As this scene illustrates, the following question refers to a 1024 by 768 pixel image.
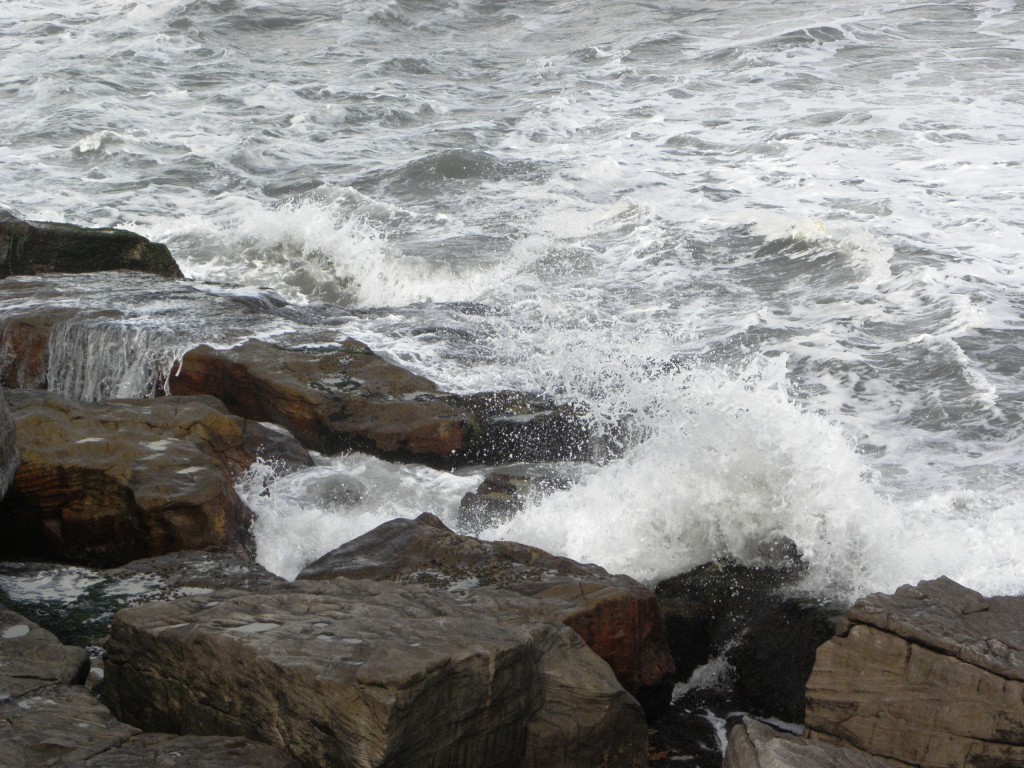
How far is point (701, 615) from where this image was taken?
5.03 meters

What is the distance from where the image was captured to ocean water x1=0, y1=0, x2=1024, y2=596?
19.5 feet

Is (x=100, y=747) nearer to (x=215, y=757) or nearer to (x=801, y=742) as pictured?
(x=215, y=757)

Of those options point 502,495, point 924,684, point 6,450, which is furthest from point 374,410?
point 924,684

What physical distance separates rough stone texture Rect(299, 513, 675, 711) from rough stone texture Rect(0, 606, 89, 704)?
138 cm

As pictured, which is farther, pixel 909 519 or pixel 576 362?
pixel 576 362

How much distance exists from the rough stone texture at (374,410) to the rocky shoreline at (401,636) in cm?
2

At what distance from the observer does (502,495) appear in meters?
6.37

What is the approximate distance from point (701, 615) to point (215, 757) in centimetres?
257

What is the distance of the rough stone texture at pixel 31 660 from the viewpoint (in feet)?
11.0

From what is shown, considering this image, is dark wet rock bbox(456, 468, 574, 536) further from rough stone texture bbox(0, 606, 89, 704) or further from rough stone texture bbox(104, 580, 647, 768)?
rough stone texture bbox(0, 606, 89, 704)

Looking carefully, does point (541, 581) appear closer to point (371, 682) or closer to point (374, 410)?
point (371, 682)

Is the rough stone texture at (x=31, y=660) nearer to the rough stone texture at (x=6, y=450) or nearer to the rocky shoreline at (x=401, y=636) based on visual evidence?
the rocky shoreline at (x=401, y=636)

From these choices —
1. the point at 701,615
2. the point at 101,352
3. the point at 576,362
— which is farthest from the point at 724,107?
the point at 701,615

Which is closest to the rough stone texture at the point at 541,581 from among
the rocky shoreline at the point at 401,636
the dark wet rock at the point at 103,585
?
the rocky shoreline at the point at 401,636
